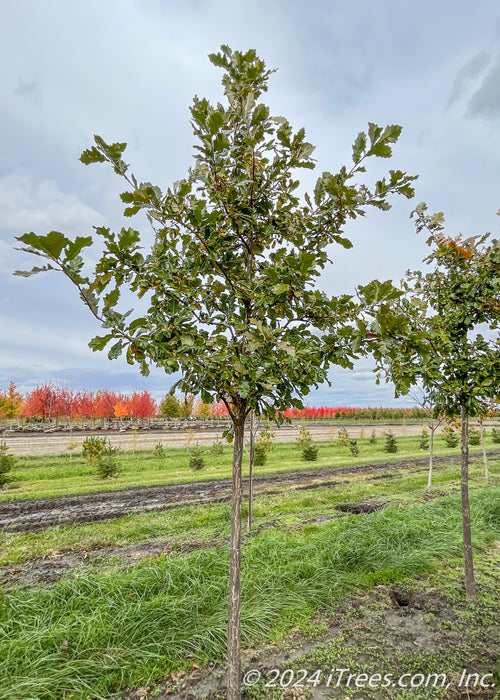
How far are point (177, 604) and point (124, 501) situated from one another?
8.36m

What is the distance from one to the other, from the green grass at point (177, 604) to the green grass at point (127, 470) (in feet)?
30.3

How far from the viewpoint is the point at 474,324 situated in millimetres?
4789

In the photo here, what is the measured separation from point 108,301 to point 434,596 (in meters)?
5.21

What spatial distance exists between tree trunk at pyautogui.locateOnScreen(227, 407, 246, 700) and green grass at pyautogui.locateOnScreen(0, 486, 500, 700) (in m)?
0.86

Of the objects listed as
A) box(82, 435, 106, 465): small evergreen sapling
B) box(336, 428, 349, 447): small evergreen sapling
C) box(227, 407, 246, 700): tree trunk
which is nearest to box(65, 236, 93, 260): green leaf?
box(227, 407, 246, 700): tree trunk

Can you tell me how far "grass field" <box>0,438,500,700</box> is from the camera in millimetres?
3182

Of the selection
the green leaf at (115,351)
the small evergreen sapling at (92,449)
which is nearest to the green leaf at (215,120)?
the green leaf at (115,351)

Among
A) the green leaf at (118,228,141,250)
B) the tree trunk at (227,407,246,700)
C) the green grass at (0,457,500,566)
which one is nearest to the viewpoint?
the green leaf at (118,228,141,250)

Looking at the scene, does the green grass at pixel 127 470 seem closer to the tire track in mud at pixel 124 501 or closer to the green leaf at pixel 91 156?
the tire track in mud at pixel 124 501

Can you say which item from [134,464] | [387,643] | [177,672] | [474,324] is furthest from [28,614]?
[134,464]

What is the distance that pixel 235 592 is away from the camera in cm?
270

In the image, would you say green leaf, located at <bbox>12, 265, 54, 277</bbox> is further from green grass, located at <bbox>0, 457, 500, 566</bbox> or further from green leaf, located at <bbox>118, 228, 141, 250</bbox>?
green grass, located at <bbox>0, 457, 500, 566</bbox>

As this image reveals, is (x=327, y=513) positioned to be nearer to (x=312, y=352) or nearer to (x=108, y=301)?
(x=312, y=352)

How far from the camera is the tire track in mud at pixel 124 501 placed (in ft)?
30.9
